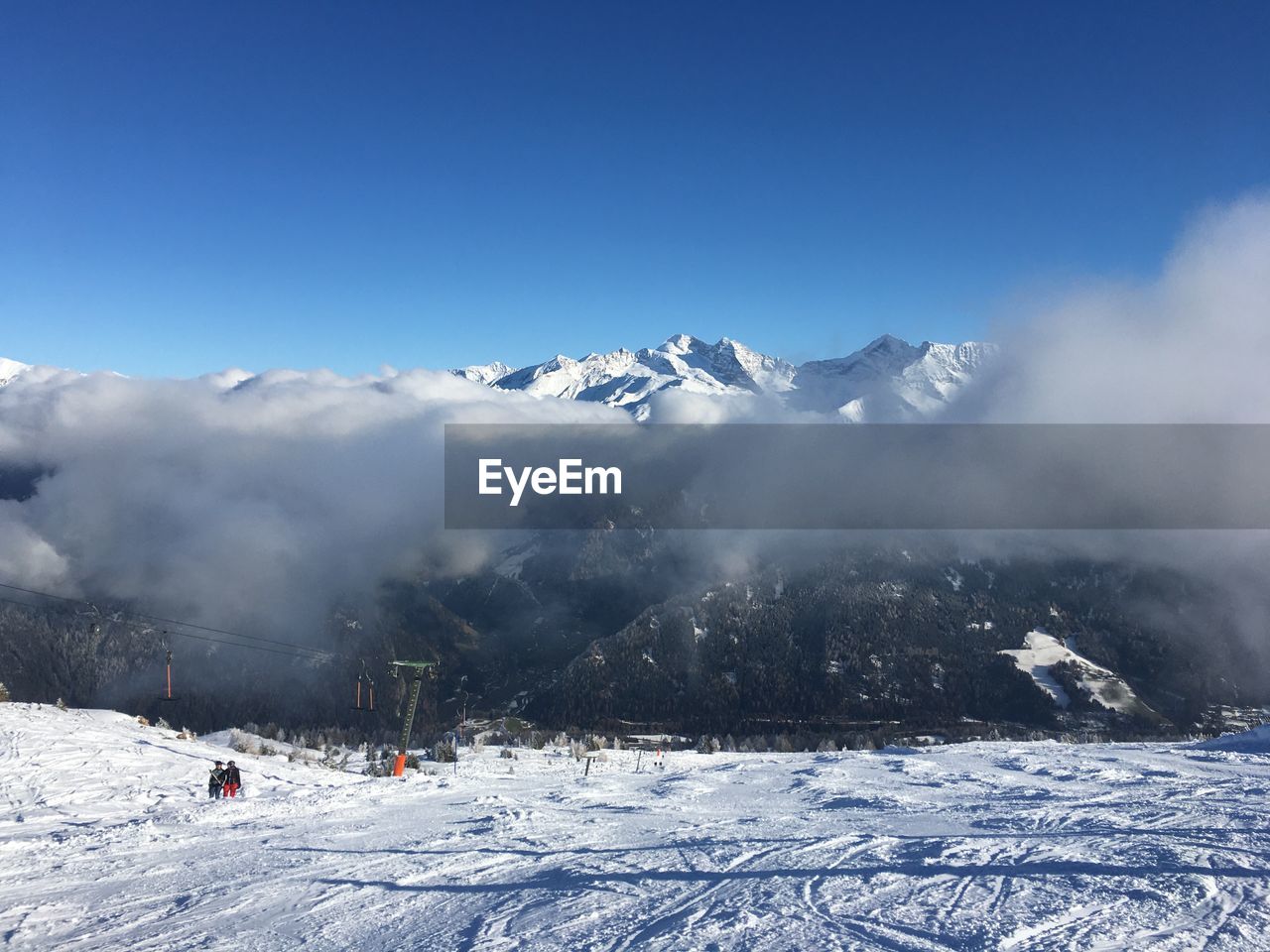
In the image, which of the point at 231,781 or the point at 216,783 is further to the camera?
the point at 231,781

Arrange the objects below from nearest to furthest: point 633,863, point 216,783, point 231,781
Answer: point 633,863 → point 216,783 → point 231,781

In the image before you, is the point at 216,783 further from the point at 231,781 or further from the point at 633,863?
the point at 633,863

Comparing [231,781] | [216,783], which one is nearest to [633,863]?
[231,781]

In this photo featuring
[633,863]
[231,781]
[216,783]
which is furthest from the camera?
[231,781]

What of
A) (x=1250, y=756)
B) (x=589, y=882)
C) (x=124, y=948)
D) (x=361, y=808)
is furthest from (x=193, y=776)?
(x=1250, y=756)

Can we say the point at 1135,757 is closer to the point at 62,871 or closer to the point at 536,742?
the point at 62,871

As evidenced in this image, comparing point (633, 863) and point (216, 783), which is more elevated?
point (633, 863)

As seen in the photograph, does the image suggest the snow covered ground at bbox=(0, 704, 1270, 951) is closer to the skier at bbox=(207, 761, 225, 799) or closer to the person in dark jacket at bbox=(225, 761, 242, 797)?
the skier at bbox=(207, 761, 225, 799)
